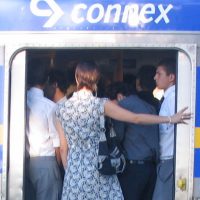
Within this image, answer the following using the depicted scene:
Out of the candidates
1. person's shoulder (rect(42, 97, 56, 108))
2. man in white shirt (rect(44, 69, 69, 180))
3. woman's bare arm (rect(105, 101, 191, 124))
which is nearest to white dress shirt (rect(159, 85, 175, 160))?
woman's bare arm (rect(105, 101, 191, 124))

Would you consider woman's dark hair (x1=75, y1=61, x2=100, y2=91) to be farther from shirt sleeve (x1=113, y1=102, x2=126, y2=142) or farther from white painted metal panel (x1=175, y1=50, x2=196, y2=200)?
white painted metal panel (x1=175, y1=50, x2=196, y2=200)

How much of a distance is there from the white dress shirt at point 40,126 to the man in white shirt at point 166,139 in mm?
729

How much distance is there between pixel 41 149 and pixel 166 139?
0.86 m

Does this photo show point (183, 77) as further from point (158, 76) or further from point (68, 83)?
point (68, 83)

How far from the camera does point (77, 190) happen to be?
3.82 meters

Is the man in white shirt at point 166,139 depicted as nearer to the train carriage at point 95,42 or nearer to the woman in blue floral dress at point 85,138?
the train carriage at point 95,42

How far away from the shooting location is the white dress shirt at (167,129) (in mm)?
3964

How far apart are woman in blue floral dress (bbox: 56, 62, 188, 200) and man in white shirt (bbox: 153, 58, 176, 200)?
32cm

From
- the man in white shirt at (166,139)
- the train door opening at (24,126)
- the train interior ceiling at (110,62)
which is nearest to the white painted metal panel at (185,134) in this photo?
the train door opening at (24,126)

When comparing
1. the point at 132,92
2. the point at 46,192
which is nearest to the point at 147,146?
the point at 132,92

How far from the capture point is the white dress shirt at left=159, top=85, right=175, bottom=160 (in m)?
3.96

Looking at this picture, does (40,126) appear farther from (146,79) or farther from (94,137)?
(146,79)

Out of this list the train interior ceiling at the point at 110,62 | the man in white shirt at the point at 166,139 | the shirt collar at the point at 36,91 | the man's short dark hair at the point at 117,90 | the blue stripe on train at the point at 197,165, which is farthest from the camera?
the train interior ceiling at the point at 110,62

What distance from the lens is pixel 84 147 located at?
3826 millimetres
